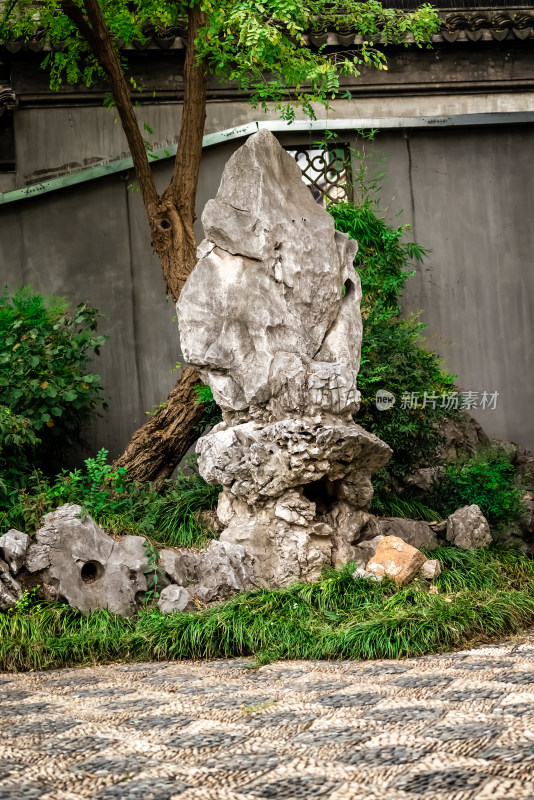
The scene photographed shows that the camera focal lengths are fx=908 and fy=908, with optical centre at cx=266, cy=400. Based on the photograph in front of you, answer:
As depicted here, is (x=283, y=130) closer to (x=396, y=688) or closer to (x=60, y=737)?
(x=396, y=688)

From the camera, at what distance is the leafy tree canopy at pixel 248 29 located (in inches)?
276

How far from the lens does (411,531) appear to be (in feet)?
24.3

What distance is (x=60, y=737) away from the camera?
3824 millimetres

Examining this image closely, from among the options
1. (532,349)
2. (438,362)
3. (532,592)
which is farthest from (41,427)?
(532,349)

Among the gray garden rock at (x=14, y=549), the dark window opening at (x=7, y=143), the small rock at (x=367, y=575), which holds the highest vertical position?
the dark window opening at (x=7, y=143)

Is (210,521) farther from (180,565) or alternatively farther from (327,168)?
(327,168)

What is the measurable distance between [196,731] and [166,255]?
17.4 feet

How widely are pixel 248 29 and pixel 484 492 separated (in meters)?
4.34

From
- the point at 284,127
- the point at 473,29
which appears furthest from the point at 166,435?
the point at 473,29

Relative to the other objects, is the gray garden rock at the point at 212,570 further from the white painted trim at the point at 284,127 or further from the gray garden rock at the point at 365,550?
the white painted trim at the point at 284,127

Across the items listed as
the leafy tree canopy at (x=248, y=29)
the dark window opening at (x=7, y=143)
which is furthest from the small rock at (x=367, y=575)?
the dark window opening at (x=7, y=143)

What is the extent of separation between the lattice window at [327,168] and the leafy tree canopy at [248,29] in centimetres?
123

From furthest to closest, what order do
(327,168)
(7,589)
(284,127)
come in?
(327,168) < (284,127) < (7,589)

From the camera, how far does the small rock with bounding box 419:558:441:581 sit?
6.60 metres
